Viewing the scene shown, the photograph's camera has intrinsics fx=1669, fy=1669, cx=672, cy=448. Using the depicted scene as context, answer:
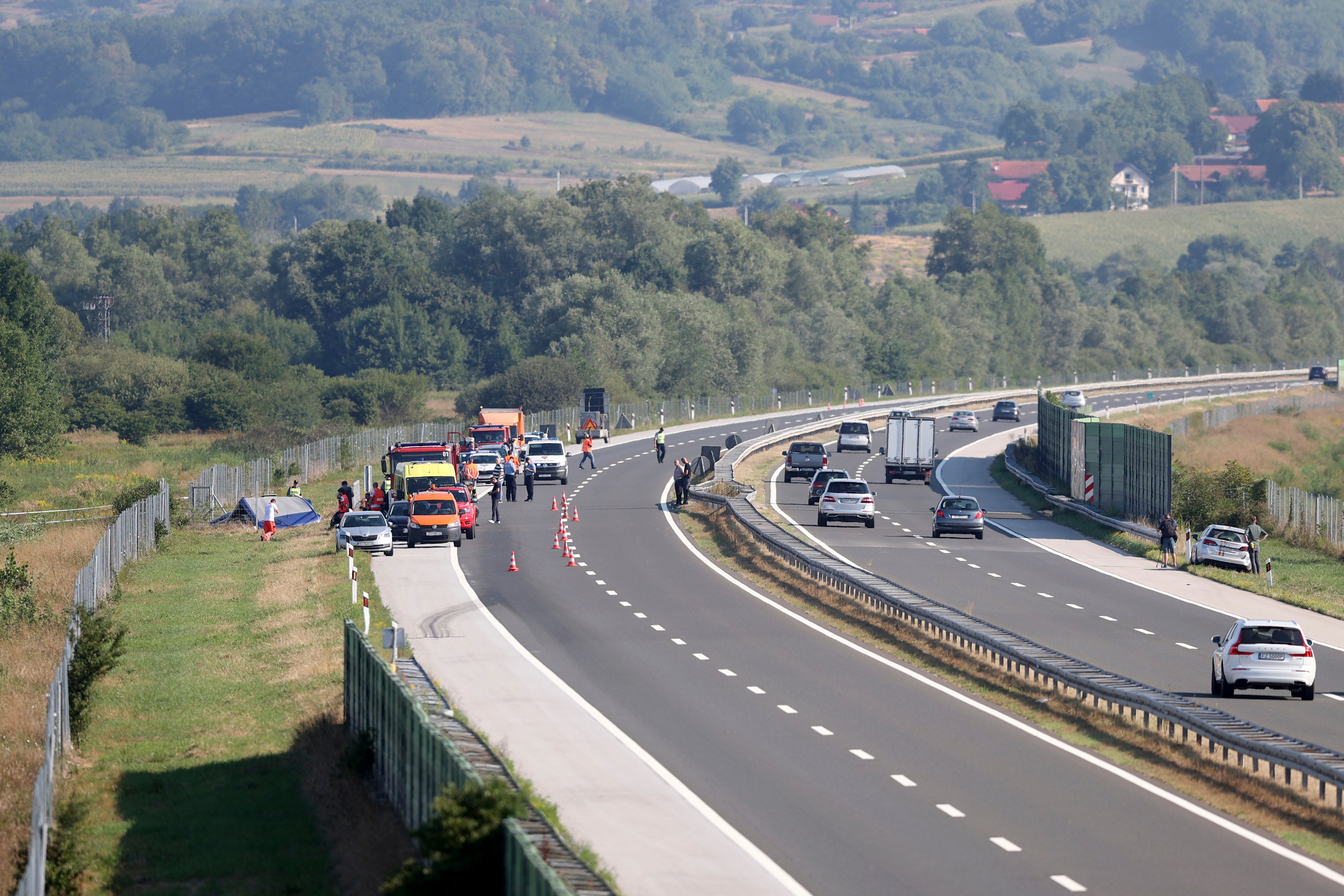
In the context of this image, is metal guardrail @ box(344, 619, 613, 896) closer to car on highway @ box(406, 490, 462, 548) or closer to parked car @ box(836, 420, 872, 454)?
car on highway @ box(406, 490, 462, 548)

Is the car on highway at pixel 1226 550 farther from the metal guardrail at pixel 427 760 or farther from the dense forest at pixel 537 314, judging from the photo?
the dense forest at pixel 537 314

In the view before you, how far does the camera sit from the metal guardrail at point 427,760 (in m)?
12.3

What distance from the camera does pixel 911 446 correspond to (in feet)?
225

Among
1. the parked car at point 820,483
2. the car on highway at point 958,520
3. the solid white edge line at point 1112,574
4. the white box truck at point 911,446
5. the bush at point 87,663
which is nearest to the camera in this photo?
the bush at point 87,663

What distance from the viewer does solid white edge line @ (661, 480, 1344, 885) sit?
55.6 feet

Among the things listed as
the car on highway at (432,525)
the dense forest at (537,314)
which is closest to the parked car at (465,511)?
the car on highway at (432,525)

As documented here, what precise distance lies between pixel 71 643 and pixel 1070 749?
14504 millimetres

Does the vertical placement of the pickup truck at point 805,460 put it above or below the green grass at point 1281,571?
above

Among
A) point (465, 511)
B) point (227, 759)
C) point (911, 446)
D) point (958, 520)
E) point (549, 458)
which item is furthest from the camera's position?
point (911, 446)

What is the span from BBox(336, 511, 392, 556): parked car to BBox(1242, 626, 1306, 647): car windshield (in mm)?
24820

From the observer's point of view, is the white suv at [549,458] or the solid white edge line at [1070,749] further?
the white suv at [549,458]

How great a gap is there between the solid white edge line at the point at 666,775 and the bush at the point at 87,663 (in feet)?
22.7

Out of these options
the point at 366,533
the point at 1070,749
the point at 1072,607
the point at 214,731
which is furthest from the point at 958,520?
the point at 214,731

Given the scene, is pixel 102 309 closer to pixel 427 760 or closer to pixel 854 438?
pixel 854 438
